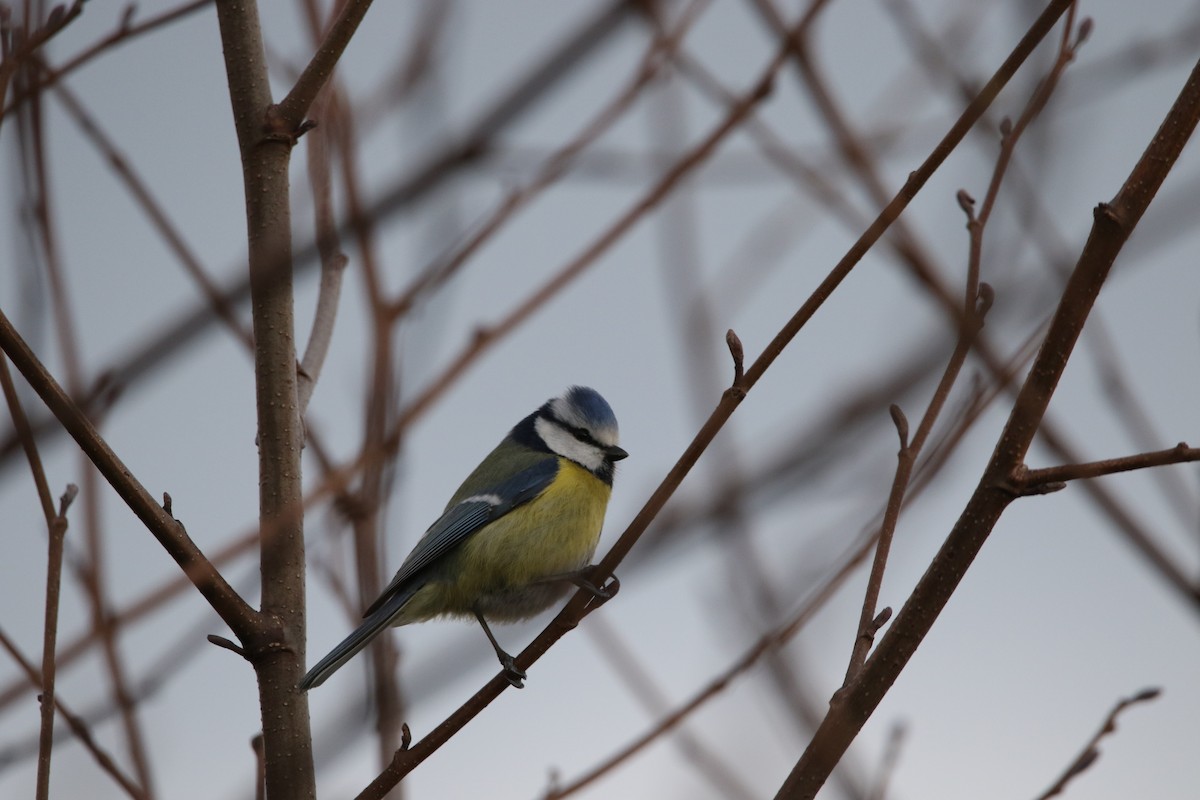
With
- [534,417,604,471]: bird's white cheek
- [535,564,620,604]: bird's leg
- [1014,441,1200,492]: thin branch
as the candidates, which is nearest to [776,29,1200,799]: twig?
[1014,441,1200,492]: thin branch

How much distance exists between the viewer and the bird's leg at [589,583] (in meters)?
2.02

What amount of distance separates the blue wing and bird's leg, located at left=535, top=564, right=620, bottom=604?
26cm

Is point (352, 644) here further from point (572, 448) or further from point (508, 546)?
point (572, 448)

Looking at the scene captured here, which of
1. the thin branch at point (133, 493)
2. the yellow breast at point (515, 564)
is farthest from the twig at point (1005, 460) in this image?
the yellow breast at point (515, 564)

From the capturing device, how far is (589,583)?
202 centimetres

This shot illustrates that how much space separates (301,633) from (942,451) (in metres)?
1.10

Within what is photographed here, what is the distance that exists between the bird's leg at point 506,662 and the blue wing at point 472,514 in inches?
8.9

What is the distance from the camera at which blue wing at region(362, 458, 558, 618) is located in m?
3.21

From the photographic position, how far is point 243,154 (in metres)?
1.98

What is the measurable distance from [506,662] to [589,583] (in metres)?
0.59

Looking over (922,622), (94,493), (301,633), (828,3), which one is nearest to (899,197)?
(828,3)

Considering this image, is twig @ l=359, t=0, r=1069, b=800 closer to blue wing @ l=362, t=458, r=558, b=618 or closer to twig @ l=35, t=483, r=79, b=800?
twig @ l=35, t=483, r=79, b=800

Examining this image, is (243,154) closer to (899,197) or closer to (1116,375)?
(899,197)

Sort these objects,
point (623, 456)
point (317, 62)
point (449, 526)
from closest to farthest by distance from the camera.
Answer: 1. point (317, 62)
2. point (449, 526)
3. point (623, 456)
